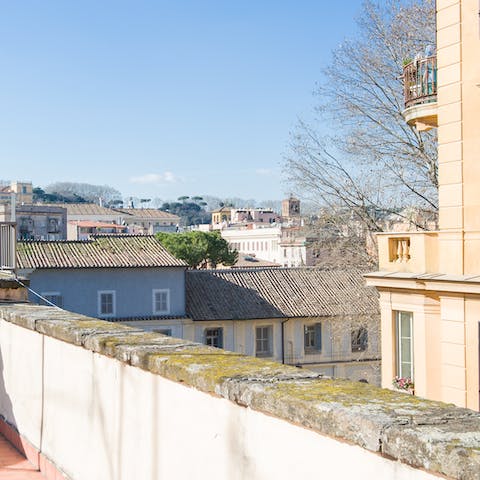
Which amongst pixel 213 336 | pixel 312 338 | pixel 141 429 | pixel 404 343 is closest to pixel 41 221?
pixel 213 336

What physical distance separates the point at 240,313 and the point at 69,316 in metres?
32.2

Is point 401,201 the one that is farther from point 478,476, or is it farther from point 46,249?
point 46,249

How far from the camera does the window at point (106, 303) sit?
122ft

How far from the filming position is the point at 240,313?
38438 mm

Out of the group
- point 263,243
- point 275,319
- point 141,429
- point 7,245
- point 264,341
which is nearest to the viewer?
point 141,429

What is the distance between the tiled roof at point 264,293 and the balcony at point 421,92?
25225 millimetres

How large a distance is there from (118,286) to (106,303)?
98 cm

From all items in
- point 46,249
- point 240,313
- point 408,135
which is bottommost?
point 240,313

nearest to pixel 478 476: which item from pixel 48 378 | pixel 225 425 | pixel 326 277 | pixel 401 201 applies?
pixel 225 425

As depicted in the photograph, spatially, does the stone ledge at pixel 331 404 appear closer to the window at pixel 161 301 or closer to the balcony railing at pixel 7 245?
the balcony railing at pixel 7 245

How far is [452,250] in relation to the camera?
10828 mm

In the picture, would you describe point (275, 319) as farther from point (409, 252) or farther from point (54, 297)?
point (409, 252)

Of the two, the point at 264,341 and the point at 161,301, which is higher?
the point at 161,301

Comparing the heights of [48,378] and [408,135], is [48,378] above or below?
below
